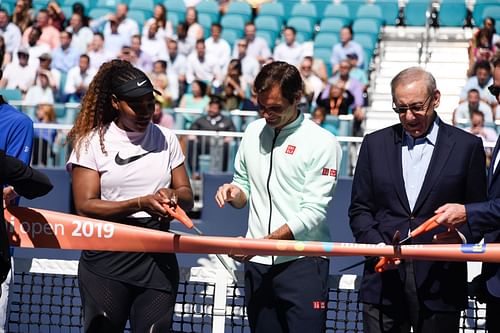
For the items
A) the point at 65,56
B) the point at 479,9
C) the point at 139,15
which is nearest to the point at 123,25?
the point at 139,15

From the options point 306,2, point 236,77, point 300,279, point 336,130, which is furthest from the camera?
point 306,2

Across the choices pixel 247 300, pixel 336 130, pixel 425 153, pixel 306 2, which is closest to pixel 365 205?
pixel 425 153

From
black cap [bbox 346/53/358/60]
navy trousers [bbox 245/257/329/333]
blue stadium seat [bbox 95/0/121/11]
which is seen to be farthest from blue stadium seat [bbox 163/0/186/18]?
navy trousers [bbox 245/257/329/333]

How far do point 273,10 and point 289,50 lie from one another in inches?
79.0

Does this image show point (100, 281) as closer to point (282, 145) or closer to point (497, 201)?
point (282, 145)

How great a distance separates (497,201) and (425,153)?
18.5 inches

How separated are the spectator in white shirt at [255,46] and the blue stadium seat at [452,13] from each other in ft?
11.2

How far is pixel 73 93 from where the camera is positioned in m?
17.9

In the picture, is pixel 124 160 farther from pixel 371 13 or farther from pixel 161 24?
pixel 371 13

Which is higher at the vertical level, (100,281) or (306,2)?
(306,2)

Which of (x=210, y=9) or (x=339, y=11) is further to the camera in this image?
(x=210, y=9)

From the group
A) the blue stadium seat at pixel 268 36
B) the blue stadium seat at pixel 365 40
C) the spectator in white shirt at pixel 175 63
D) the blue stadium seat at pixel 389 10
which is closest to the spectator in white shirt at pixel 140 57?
the spectator in white shirt at pixel 175 63

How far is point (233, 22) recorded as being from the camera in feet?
65.3

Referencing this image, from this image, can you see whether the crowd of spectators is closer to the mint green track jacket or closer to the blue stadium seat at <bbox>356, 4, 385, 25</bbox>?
the blue stadium seat at <bbox>356, 4, 385, 25</bbox>
